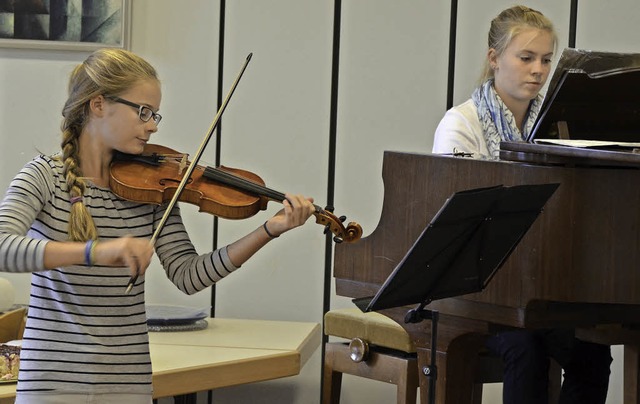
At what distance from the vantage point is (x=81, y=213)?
1882mm

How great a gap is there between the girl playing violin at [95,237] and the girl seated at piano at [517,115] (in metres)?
0.97

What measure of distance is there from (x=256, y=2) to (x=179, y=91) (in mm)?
423

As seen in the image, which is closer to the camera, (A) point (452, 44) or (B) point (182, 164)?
(B) point (182, 164)

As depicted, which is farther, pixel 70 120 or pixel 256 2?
pixel 256 2

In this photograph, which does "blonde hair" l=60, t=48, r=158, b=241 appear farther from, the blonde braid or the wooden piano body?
the wooden piano body

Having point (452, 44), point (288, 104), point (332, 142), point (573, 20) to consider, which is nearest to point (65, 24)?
point (288, 104)

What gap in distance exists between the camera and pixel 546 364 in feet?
8.57

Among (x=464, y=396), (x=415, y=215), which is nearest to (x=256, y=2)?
(x=415, y=215)

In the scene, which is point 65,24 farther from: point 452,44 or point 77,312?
point 77,312

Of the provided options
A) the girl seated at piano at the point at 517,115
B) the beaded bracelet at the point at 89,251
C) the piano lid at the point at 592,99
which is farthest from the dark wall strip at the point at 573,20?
the beaded bracelet at the point at 89,251

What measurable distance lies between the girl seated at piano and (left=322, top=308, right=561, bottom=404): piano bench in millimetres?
229

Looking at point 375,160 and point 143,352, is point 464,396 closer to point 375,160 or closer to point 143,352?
point 143,352

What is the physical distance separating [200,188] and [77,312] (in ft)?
1.11

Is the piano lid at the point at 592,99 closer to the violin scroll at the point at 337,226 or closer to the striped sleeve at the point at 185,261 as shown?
the violin scroll at the point at 337,226
